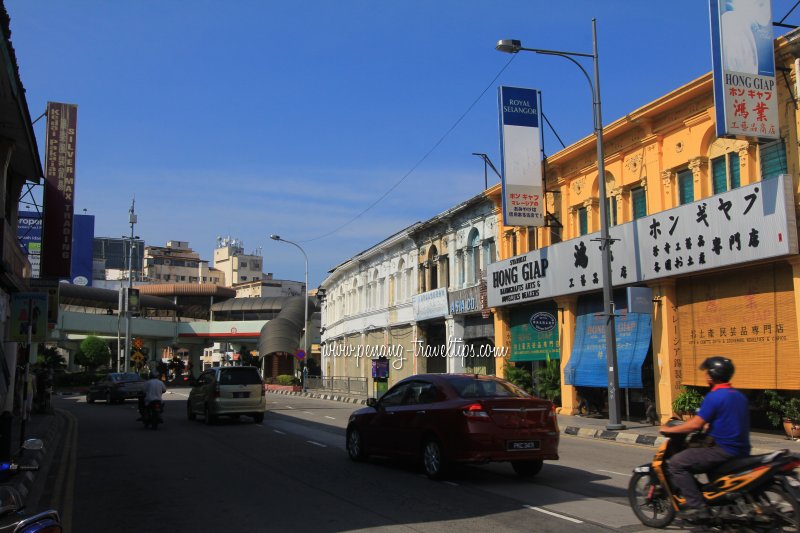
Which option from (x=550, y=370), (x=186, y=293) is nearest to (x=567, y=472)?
(x=550, y=370)

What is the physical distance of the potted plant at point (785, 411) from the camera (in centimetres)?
1697

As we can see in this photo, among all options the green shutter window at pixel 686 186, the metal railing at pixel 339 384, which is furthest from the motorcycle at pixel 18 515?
the metal railing at pixel 339 384

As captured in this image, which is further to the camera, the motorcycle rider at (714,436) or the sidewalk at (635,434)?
the sidewalk at (635,434)

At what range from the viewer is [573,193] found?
86.6 feet

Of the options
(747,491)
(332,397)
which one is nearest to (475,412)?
(747,491)

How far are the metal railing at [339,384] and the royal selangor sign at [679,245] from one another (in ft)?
58.3

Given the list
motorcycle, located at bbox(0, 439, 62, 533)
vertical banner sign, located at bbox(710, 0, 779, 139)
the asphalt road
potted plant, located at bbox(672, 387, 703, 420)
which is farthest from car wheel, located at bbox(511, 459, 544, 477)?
potted plant, located at bbox(672, 387, 703, 420)

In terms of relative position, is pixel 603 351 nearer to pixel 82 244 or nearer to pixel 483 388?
pixel 483 388

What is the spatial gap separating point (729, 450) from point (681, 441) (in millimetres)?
569

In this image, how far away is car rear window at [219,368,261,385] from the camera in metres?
23.0

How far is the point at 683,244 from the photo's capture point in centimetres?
1991

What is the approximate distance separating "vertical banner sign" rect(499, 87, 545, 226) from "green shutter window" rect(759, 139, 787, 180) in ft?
27.1

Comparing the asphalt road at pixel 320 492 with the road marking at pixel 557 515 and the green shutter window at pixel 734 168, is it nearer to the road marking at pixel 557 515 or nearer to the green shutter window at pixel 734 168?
the road marking at pixel 557 515

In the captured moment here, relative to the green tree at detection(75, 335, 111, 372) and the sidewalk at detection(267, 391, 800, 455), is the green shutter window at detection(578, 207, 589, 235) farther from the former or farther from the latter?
the green tree at detection(75, 335, 111, 372)
